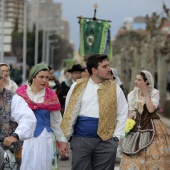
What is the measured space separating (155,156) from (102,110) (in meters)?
2.24

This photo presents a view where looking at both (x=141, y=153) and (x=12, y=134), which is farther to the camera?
(x=141, y=153)

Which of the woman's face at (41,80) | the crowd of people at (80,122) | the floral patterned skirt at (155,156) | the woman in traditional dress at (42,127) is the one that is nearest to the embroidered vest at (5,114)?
the crowd of people at (80,122)

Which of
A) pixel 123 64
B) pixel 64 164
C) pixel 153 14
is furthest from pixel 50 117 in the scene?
pixel 123 64

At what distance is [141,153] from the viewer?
952 centimetres

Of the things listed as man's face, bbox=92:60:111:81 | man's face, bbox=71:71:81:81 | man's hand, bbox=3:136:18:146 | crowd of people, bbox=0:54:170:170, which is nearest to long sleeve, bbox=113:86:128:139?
crowd of people, bbox=0:54:170:170

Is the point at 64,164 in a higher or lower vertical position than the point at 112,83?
lower

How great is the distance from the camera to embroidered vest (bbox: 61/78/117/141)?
7406 mm

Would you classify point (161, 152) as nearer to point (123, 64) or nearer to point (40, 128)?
point (40, 128)

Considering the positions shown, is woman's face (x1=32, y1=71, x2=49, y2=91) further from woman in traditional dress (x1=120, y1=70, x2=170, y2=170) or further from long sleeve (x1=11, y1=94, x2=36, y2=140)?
woman in traditional dress (x1=120, y1=70, x2=170, y2=170)

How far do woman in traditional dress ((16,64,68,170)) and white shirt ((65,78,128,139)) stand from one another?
278mm

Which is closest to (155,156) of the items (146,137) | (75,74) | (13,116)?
(146,137)

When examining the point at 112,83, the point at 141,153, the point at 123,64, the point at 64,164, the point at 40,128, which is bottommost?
the point at 123,64

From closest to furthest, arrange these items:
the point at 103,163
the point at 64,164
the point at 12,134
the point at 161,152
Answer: the point at 12,134 < the point at 103,163 < the point at 161,152 < the point at 64,164

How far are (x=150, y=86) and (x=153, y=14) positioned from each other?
26.9 metres
